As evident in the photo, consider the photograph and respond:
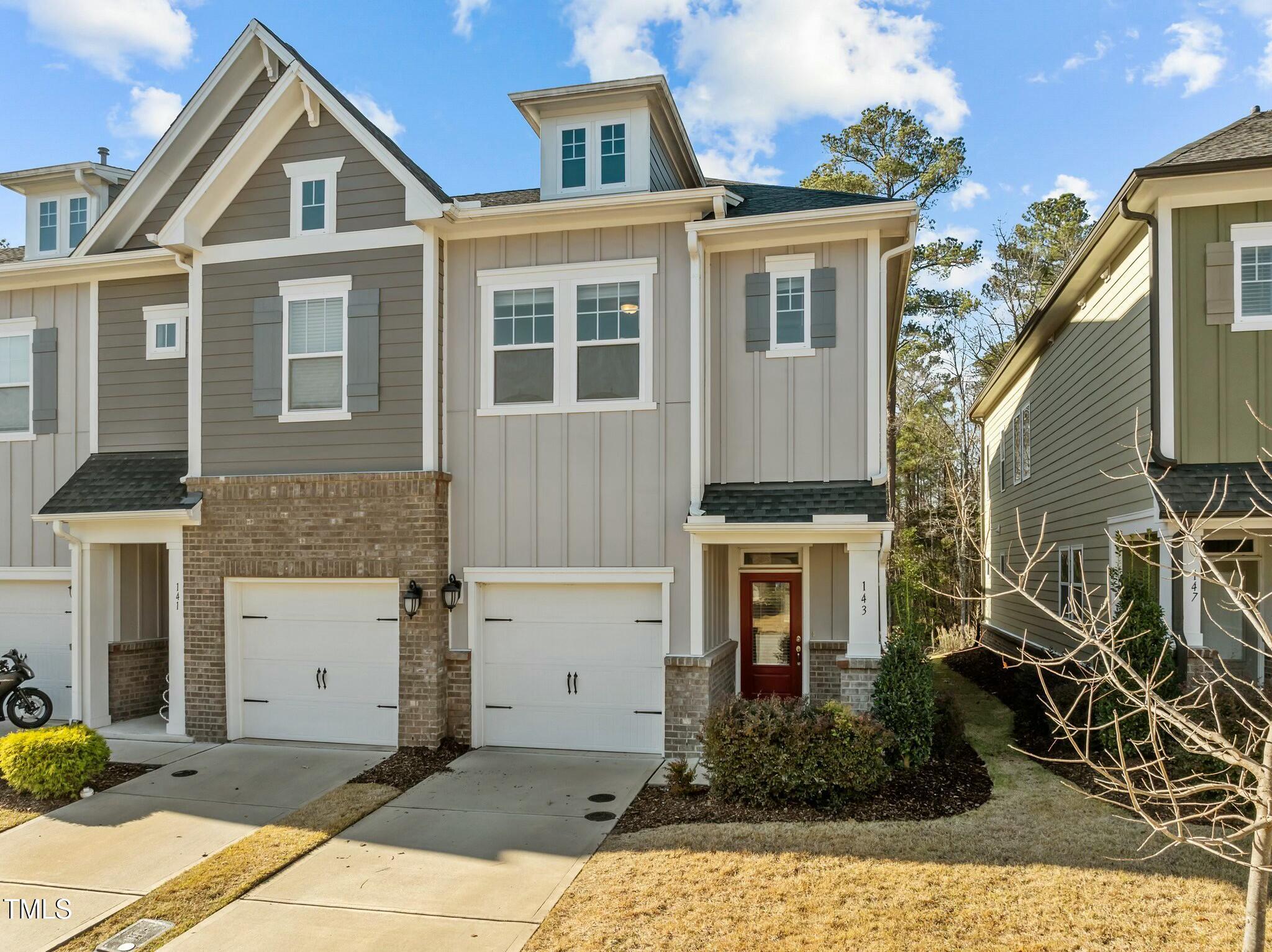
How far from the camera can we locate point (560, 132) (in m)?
11.0

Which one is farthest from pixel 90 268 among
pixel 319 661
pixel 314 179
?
pixel 319 661

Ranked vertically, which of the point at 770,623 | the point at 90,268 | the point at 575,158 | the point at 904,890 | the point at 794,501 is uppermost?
the point at 575,158

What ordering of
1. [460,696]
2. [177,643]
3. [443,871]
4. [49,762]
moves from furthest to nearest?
[177,643]
[460,696]
[49,762]
[443,871]

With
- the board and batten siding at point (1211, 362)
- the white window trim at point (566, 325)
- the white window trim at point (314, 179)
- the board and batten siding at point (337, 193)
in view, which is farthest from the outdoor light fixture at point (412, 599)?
the board and batten siding at point (1211, 362)

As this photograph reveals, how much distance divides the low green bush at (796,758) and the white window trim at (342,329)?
575cm

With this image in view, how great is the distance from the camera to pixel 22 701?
37.5 ft

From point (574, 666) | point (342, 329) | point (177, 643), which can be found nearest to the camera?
point (574, 666)

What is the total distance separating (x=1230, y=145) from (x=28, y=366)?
14.8 m

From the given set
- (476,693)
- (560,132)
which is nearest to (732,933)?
(476,693)

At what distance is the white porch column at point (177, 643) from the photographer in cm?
1099

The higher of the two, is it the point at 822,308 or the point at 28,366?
the point at 822,308

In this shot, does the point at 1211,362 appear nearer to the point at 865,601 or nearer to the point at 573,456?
the point at 865,601

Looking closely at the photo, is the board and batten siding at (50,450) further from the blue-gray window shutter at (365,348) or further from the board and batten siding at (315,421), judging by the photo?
the blue-gray window shutter at (365,348)

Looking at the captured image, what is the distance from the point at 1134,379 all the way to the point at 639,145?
6255 millimetres
